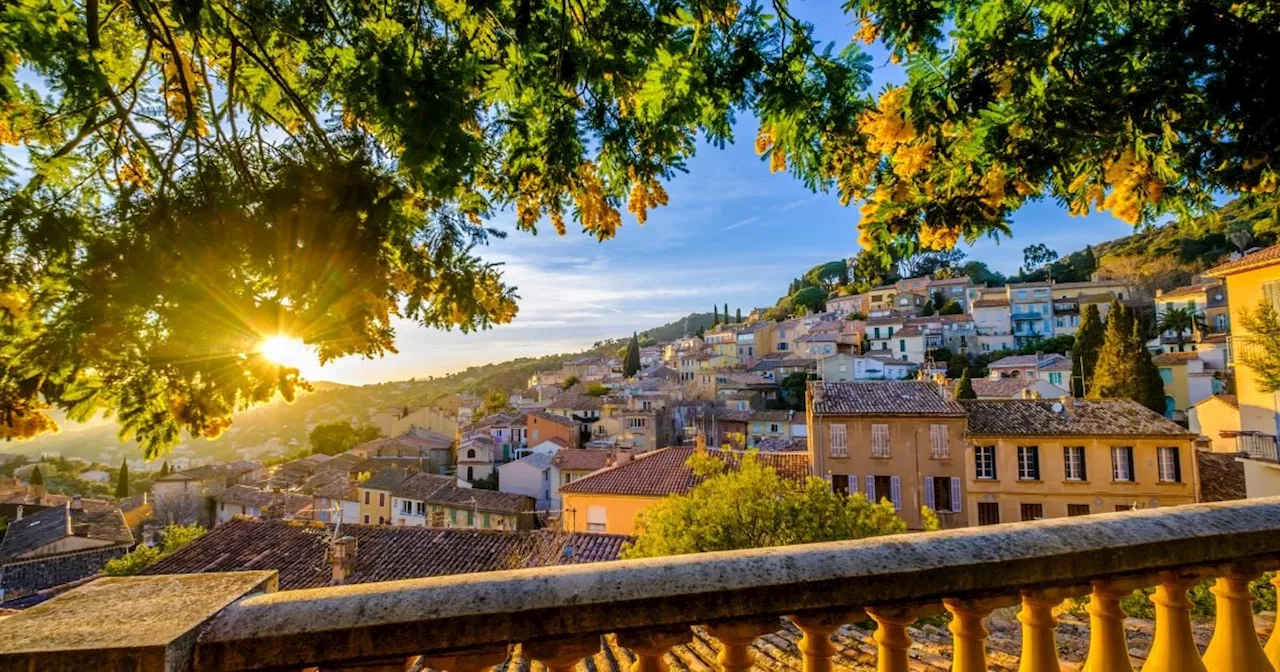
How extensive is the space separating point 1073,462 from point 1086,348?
79.7 ft

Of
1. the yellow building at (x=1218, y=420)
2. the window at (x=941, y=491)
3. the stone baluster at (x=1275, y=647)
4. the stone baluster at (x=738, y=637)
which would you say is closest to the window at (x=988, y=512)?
the window at (x=941, y=491)

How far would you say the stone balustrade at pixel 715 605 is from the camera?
4.54 feet

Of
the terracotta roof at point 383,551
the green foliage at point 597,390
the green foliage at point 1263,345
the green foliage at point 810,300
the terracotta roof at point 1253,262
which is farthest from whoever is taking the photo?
the green foliage at point 810,300

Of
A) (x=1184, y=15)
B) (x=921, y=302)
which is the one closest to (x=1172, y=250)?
(x=921, y=302)

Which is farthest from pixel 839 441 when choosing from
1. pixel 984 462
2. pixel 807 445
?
pixel 807 445

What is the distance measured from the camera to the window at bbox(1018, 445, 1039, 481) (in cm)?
2200

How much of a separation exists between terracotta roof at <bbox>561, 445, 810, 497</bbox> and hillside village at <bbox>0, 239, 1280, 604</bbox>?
0.34 feet

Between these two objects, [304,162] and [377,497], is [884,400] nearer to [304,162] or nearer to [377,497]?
[304,162]

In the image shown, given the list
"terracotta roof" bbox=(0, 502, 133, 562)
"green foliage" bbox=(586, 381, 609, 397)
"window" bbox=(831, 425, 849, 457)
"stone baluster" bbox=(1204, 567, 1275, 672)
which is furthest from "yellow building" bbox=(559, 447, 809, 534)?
"green foliage" bbox=(586, 381, 609, 397)

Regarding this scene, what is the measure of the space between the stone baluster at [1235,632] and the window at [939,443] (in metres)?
23.3

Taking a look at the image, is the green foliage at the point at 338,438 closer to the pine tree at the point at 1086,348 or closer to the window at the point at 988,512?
the window at the point at 988,512

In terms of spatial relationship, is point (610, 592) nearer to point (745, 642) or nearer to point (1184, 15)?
point (745, 642)

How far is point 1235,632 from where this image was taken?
2.00 m

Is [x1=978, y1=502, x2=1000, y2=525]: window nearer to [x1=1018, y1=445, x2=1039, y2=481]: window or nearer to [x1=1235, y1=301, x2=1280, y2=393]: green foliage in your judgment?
[x1=1018, y1=445, x2=1039, y2=481]: window
